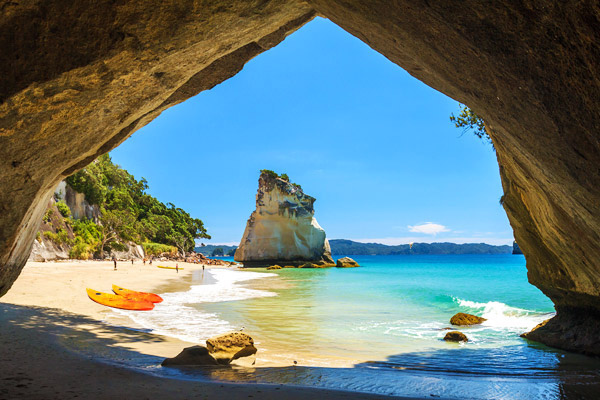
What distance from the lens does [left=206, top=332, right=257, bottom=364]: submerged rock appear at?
634 cm

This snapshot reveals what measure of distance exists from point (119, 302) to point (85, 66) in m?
12.3

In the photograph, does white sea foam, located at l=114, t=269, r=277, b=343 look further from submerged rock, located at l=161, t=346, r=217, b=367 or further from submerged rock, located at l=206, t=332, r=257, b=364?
submerged rock, located at l=161, t=346, r=217, b=367

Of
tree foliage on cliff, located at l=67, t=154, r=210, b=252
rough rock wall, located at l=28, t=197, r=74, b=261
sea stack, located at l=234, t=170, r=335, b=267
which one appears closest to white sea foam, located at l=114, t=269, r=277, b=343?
rough rock wall, located at l=28, t=197, r=74, b=261

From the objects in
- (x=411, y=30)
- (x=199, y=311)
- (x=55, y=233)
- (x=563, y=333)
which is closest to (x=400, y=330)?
(x=563, y=333)

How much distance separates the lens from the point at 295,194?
194 ft

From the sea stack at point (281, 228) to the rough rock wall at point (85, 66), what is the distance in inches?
2137

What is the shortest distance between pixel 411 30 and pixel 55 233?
A: 1590 inches

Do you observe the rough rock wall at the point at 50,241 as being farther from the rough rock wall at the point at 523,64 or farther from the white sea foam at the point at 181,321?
the rough rock wall at the point at 523,64

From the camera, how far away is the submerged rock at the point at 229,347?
634cm

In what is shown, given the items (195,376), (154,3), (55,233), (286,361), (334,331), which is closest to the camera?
(154,3)

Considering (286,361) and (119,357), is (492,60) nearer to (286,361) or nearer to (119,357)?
(286,361)

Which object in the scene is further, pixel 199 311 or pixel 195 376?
pixel 199 311

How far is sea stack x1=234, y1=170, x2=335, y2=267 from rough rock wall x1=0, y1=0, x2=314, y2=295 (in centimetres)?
Answer: 5428

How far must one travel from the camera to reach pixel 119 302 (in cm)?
1339
